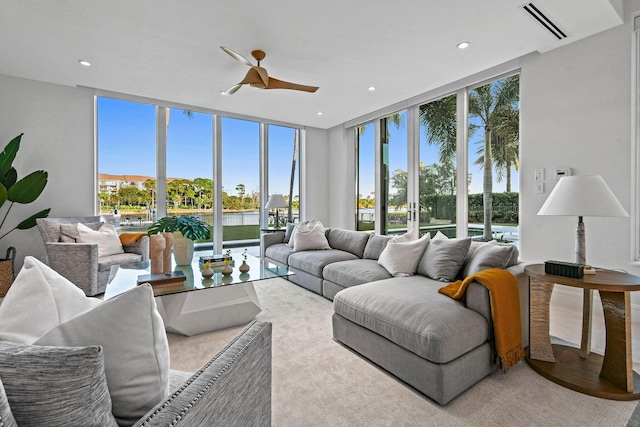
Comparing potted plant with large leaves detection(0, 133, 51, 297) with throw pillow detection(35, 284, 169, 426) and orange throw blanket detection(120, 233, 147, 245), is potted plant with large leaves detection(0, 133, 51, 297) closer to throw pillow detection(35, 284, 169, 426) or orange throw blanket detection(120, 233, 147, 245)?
orange throw blanket detection(120, 233, 147, 245)

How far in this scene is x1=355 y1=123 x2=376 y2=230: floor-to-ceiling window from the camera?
19.4 feet

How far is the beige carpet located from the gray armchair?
5.52ft

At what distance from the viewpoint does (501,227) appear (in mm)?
3912

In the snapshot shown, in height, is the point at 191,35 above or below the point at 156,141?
above

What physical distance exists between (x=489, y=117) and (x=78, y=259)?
5.13m

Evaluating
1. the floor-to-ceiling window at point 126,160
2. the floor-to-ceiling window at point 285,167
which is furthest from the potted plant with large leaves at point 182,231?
the floor-to-ceiling window at point 285,167

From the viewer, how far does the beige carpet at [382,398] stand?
5.05 ft

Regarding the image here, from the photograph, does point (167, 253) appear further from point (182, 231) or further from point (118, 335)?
point (118, 335)

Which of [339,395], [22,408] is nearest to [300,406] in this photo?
[339,395]

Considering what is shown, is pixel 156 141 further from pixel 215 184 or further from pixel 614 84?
pixel 614 84

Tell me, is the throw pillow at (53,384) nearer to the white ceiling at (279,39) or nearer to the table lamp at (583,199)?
the table lamp at (583,199)

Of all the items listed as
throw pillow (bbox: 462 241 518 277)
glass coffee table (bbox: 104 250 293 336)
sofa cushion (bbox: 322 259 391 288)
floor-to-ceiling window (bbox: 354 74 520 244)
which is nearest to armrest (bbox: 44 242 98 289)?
glass coffee table (bbox: 104 250 293 336)

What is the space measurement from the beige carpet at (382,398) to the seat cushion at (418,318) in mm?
254

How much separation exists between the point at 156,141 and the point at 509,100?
510 centimetres
